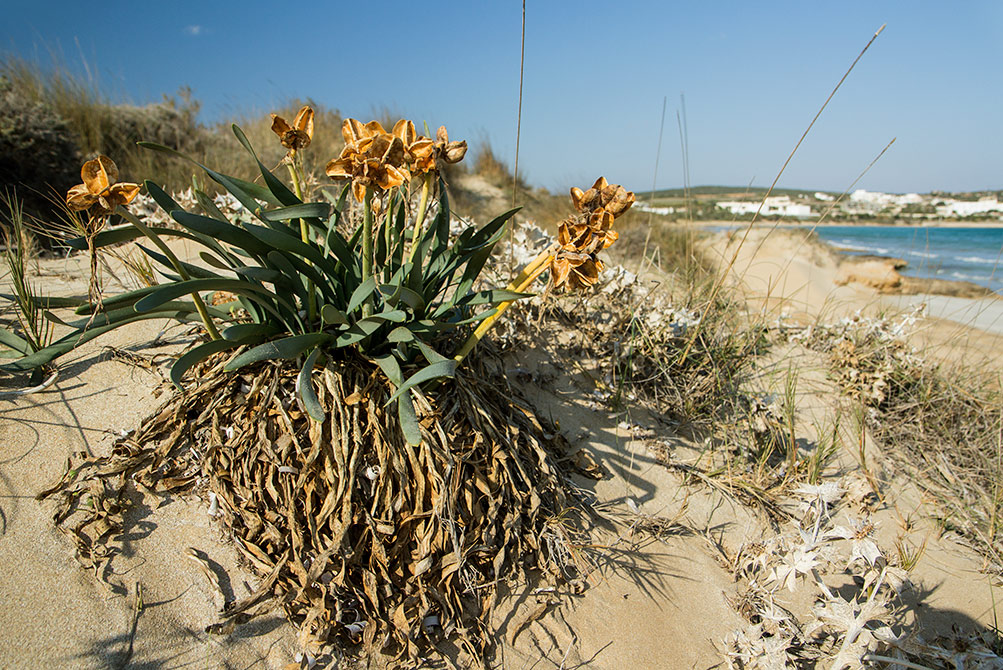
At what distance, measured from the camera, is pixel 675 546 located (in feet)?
6.73

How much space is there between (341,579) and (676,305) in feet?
7.37

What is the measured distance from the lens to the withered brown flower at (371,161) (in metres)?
1.37

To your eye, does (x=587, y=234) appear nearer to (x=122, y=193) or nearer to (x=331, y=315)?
(x=331, y=315)

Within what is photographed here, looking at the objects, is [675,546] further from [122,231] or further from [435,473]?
[122,231]

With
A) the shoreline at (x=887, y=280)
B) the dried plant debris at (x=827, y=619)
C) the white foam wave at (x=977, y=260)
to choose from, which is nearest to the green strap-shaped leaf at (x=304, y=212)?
the dried plant debris at (x=827, y=619)

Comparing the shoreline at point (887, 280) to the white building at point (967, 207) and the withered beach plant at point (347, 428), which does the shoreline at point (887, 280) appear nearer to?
the withered beach plant at point (347, 428)

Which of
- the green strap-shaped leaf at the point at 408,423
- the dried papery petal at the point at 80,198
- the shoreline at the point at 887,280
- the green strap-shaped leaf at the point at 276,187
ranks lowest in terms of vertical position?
the shoreline at the point at 887,280

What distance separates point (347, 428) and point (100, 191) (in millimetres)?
871

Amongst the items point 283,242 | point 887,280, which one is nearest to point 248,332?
point 283,242

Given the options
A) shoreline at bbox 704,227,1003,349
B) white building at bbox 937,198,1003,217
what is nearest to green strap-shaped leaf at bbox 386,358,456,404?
shoreline at bbox 704,227,1003,349

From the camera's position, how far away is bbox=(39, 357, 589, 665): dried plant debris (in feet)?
5.00

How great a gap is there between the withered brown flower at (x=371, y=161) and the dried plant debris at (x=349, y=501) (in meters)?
0.62

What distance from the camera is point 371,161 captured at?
137 cm

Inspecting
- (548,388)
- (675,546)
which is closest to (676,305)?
(548,388)
